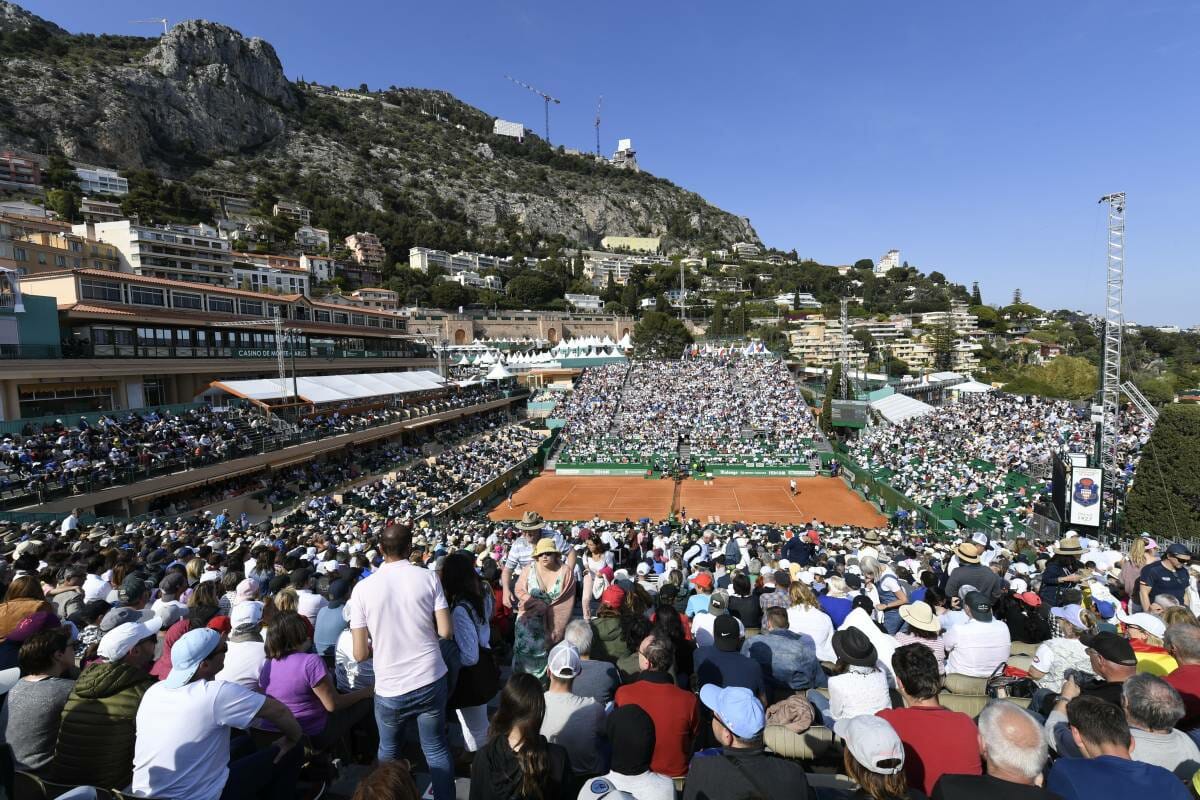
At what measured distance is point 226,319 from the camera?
101ft

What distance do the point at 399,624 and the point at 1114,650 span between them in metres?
4.30

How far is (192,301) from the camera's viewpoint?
3052cm

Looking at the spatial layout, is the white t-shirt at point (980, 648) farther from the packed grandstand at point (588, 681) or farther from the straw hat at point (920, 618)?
the straw hat at point (920, 618)

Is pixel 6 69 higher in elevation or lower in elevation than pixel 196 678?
higher

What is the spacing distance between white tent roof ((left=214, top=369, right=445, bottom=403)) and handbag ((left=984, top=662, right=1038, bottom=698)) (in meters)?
27.8

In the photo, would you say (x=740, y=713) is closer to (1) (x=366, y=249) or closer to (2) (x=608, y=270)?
(1) (x=366, y=249)

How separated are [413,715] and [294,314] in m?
40.4

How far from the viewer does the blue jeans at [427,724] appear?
321 cm

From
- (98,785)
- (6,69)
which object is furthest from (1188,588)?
(6,69)

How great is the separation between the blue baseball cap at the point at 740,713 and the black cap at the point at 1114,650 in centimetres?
244

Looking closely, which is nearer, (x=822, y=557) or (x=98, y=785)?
(x=98, y=785)

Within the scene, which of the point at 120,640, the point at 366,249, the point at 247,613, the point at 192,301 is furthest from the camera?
the point at 366,249

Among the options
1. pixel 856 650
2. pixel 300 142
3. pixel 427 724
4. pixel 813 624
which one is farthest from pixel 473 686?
pixel 300 142

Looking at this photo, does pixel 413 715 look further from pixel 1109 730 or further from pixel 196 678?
pixel 1109 730
